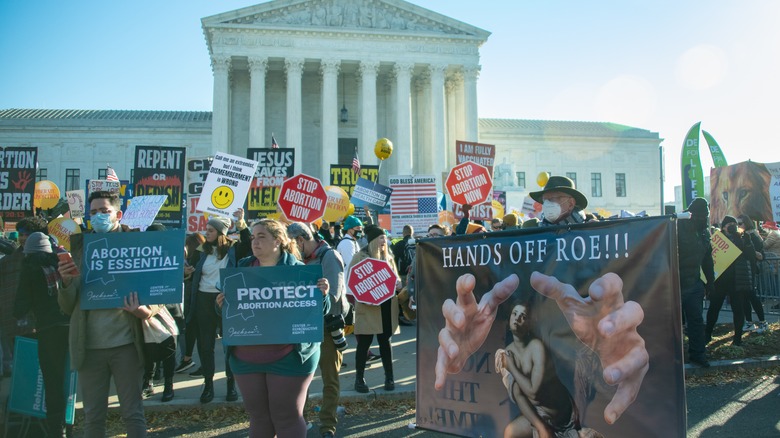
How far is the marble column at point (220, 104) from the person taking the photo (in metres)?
42.6

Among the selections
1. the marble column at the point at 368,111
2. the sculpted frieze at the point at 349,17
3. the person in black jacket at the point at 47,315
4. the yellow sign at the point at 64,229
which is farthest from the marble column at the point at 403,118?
the person in black jacket at the point at 47,315

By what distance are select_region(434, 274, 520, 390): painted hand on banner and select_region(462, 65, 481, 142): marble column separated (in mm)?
41741

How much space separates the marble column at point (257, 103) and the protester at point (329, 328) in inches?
1514

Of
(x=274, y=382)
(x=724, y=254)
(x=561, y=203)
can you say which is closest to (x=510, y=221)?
(x=724, y=254)

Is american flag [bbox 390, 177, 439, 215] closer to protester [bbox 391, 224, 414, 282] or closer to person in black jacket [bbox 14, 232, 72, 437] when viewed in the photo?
protester [bbox 391, 224, 414, 282]

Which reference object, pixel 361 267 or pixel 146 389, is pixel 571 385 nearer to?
pixel 361 267

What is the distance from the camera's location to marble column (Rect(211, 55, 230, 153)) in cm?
4256

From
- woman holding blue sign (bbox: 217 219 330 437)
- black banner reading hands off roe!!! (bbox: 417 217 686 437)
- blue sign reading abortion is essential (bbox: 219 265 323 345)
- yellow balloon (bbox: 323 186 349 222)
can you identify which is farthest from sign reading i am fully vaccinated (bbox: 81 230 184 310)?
yellow balloon (bbox: 323 186 349 222)

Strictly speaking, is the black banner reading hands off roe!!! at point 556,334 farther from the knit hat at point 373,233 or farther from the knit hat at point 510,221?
the knit hat at point 510,221

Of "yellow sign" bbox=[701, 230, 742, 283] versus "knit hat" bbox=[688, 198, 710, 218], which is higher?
"knit hat" bbox=[688, 198, 710, 218]

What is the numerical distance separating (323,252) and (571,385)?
2583 millimetres

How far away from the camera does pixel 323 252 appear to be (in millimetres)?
5367

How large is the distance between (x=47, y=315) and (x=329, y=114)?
3914cm

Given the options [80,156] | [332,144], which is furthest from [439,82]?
[80,156]
